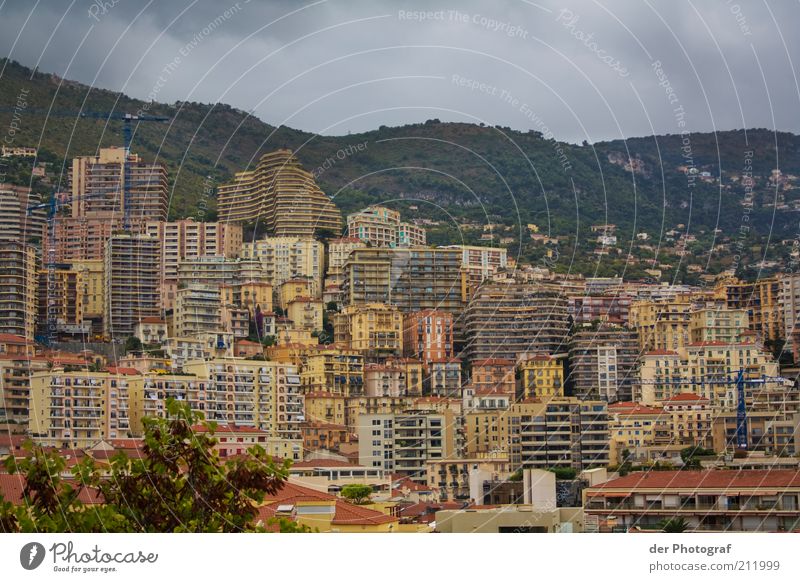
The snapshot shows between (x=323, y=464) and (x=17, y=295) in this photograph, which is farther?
(x=17, y=295)

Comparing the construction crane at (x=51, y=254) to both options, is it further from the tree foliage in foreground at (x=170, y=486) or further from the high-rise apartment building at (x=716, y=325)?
the tree foliage in foreground at (x=170, y=486)

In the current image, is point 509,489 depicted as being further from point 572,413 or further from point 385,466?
point 572,413

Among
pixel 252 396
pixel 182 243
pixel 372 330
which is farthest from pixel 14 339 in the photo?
pixel 372 330

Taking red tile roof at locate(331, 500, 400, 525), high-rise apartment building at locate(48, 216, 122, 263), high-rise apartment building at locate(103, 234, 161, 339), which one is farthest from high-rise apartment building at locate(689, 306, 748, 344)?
red tile roof at locate(331, 500, 400, 525)

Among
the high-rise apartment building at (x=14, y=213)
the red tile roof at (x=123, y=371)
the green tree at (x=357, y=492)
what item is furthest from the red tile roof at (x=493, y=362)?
the high-rise apartment building at (x=14, y=213)

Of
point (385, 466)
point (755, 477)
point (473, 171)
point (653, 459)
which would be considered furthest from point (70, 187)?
point (755, 477)
